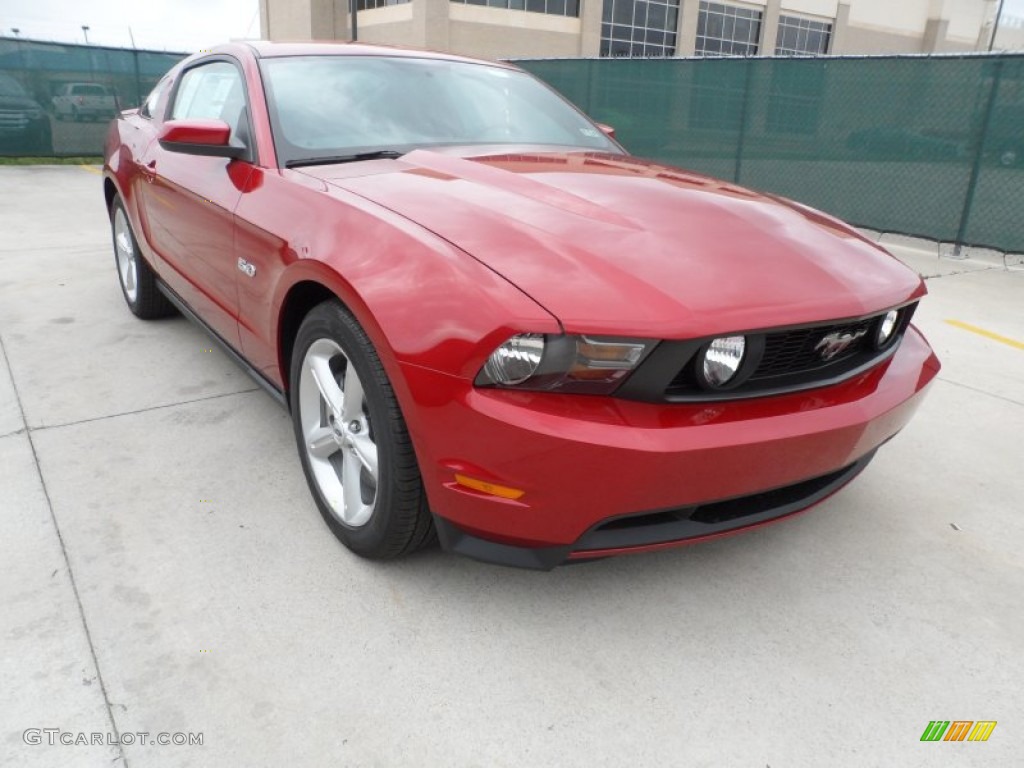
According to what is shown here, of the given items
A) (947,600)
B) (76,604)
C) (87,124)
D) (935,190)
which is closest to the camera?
(76,604)

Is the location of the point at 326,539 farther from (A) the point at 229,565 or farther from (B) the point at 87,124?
(B) the point at 87,124

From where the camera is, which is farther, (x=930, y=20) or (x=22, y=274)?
(x=930, y=20)

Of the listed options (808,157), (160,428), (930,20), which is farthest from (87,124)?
(930,20)

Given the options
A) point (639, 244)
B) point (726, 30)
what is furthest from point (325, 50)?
A: point (726, 30)

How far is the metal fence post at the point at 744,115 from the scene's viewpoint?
365 inches

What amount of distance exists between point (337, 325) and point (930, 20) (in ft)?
Answer: 177

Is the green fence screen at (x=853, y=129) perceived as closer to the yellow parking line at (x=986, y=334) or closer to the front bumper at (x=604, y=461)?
the yellow parking line at (x=986, y=334)

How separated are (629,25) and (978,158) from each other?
2843 centimetres

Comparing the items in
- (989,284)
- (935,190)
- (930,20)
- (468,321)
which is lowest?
(989,284)

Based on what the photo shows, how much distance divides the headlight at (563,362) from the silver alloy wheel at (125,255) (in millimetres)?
3517

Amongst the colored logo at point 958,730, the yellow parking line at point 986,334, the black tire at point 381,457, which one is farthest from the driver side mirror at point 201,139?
the yellow parking line at point 986,334

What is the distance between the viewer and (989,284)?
641cm

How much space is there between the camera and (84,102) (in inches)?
548

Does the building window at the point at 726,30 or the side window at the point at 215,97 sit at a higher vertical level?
the building window at the point at 726,30
